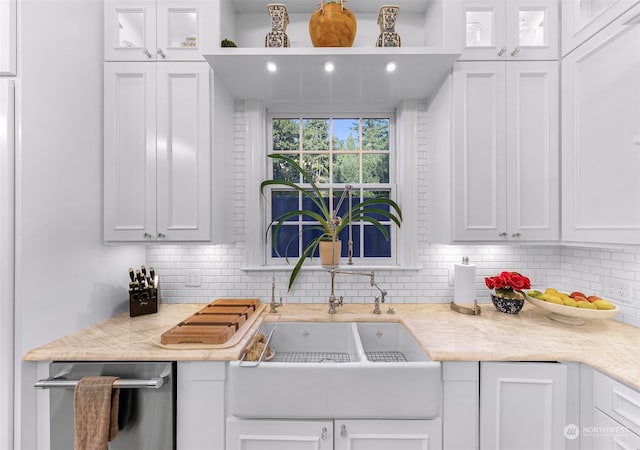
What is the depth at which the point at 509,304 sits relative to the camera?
5.91 feet

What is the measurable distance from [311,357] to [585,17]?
93.5 inches

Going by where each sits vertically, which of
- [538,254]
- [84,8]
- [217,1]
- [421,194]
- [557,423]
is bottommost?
[557,423]

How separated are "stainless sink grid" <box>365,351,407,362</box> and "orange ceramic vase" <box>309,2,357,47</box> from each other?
180 centimetres

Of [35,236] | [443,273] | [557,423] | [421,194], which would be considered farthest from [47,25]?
[557,423]

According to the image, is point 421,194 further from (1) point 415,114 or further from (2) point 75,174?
(2) point 75,174

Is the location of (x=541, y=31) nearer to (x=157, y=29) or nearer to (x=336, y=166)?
(x=336, y=166)

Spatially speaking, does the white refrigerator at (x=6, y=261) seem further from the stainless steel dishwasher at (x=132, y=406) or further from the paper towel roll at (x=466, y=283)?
the paper towel roll at (x=466, y=283)

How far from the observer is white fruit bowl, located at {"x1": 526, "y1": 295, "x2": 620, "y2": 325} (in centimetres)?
149

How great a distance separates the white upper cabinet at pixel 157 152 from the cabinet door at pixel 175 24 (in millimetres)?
64

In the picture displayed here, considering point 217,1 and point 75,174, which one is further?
point 217,1

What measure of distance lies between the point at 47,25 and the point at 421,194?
7.29ft

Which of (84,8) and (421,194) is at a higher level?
(84,8)

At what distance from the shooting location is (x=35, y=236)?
51.9 inches

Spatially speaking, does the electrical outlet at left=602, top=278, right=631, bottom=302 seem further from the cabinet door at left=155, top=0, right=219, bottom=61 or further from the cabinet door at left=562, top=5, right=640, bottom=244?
the cabinet door at left=155, top=0, right=219, bottom=61
